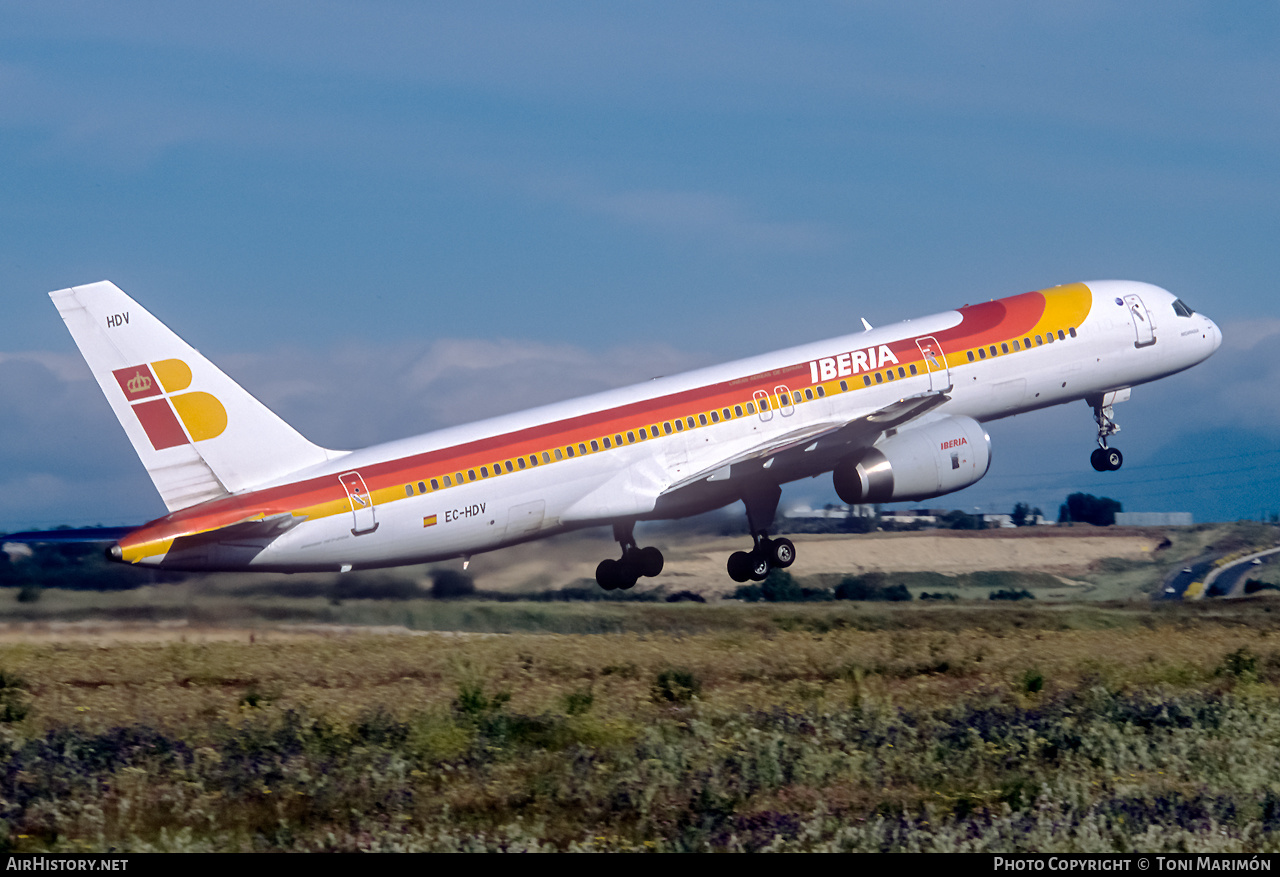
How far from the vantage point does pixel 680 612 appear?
47219mm

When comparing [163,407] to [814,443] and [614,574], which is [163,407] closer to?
[614,574]

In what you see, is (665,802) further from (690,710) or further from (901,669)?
(901,669)

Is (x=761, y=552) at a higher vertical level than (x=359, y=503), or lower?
lower

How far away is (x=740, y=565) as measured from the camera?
38844 millimetres

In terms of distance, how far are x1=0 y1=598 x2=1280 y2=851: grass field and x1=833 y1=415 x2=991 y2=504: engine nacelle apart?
4.39m

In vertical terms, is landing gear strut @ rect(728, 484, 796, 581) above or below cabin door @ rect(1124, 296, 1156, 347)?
below

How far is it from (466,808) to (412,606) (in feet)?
71.0

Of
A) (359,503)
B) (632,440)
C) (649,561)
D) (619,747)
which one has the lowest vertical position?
(619,747)

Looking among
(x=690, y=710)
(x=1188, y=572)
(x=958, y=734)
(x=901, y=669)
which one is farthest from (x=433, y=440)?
(x=1188, y=572)

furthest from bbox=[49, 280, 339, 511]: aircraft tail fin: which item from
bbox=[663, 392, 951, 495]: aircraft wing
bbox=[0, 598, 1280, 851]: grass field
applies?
bbox=[663, 392, 951, 495]: aircraft wing

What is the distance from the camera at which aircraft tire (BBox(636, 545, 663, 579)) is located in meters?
39.6

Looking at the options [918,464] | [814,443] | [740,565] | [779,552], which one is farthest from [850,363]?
[740,565]

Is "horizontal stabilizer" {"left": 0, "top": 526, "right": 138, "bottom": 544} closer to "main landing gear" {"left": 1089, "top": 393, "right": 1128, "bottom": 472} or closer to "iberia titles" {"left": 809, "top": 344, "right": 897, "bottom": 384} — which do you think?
"iberia titles" {"left": 809, "top": 344, "right": 897, "bottom": 384}

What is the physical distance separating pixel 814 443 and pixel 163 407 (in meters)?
16.0
